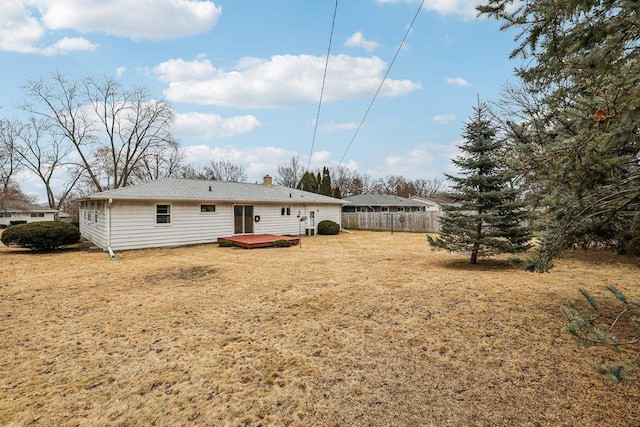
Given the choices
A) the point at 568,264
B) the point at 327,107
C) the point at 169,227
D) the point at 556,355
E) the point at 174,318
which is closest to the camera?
the point at 556,355

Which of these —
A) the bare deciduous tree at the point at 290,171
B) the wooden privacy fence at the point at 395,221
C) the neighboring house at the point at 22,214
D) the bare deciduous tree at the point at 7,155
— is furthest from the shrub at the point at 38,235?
the bare deciduous tree at the point at 290,171

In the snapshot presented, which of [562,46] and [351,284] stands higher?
[562,46]

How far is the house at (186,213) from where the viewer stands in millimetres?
11969

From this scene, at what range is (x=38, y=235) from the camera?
1153cm

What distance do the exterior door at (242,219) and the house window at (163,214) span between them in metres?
3.17

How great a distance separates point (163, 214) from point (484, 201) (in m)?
12.1

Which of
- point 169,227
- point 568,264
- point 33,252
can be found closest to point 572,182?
point 568,264

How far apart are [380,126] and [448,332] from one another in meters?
9.48

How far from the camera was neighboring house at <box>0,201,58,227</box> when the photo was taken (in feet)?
99.2

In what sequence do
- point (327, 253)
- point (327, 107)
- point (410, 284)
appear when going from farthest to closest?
point (327, 253) < point (327, 107) < point (410, 284)

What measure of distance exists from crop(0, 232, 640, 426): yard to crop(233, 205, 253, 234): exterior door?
831 cm

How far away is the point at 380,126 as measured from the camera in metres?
12.1

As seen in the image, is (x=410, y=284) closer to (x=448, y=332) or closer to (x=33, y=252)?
(x=448, y=332)

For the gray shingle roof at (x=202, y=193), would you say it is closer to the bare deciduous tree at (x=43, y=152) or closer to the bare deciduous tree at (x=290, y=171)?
the bare deciduous tree at (x=43, y=152)
